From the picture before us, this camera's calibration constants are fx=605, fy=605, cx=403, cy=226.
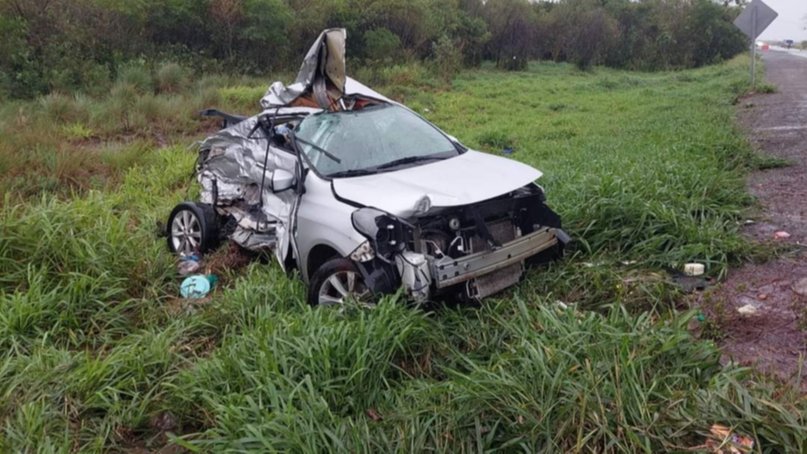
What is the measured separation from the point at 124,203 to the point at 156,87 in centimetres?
838

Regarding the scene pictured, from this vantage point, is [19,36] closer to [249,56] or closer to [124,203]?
[249,56]

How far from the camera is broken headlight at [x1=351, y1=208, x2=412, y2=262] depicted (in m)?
3.79

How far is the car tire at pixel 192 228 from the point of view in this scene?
223 inches

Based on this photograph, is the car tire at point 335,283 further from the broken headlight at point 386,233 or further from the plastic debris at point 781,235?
the plastic debris at point 781,235

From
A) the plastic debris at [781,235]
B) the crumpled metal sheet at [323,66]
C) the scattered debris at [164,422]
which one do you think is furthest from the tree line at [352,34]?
the plastic debris at [781,235]

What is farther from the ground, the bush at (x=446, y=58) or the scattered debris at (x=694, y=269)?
the bush at (x=446, y=58)

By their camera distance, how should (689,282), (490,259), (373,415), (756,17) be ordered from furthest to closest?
(756,17)
(689,282)
(490,259)
(373,415)

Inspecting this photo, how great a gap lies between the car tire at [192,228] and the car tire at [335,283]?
6.14 ft

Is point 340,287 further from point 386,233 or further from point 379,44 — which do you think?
point 379,44

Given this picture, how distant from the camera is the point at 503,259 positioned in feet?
13.3

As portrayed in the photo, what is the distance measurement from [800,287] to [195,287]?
176 inches

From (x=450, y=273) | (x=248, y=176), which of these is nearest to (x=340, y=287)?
(x=450, y=273)

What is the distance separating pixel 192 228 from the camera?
19.1 feet

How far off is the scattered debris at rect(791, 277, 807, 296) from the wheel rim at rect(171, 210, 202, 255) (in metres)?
4.84
